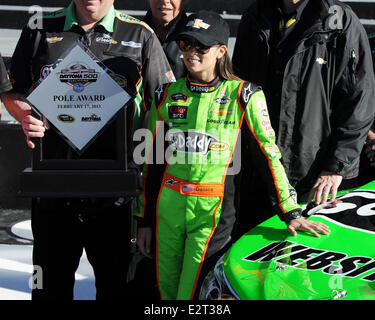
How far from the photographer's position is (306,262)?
214 cm

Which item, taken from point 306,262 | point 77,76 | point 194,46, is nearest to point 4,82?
point 77,76

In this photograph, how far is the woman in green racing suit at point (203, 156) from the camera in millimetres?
2508

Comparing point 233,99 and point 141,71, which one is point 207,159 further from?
point 141,71

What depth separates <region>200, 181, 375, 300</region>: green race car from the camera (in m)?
1.97

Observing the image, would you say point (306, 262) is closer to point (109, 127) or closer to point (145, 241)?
point (145, 241)

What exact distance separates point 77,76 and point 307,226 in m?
1.12

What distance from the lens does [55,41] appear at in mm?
2600

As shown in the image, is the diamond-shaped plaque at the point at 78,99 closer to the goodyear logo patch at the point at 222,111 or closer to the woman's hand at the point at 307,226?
the goodyear logo patch at the point at 222,111

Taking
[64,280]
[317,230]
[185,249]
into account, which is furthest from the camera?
[64,280]

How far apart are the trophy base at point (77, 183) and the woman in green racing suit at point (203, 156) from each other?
0.23 meters

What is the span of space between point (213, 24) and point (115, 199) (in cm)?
88

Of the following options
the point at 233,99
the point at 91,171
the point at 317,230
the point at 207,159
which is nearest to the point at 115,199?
the point at 91,171

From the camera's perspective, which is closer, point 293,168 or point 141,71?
point 141,71
